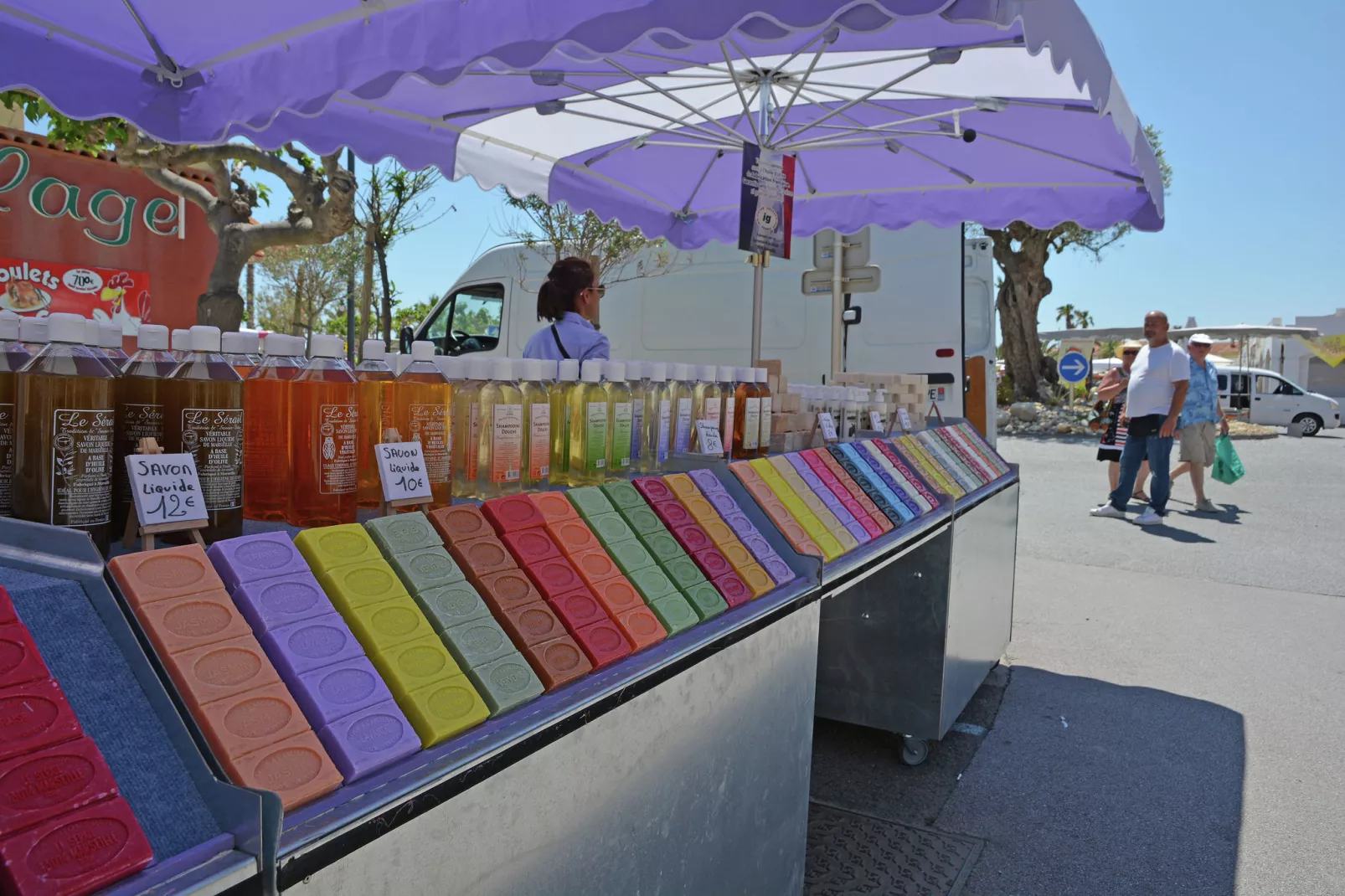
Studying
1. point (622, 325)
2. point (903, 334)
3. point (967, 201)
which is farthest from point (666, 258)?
point (967, 201)

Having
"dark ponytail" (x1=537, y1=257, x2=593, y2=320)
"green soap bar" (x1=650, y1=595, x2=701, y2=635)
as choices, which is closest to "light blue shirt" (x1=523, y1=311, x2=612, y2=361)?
"dark ponytail" (x1=537, y1=257, x2=593, y2=320)

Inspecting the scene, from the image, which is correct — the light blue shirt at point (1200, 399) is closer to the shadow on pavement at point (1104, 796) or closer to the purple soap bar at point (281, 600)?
the shadow on pavement at point (1104, 796)

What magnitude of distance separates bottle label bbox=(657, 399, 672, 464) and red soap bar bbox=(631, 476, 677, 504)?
0.40 metres

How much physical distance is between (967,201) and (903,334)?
2149 millimetres

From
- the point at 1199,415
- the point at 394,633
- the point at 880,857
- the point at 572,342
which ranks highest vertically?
the point at 572,342

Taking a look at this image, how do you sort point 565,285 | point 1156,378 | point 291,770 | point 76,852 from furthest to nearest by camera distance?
1. point 1156,378
2. point 565,285
3. point 291,770
4. point 76,852

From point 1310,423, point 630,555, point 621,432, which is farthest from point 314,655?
point 1310,423

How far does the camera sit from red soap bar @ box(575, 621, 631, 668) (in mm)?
1367

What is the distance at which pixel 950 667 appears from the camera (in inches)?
135

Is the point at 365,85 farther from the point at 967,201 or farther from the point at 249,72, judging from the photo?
the point at 967,201

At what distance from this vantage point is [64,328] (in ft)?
3.86

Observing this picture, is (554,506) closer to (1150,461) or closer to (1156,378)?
(1156,378)

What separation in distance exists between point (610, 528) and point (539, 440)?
0.30m

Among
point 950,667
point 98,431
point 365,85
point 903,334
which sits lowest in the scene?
point 950,667
